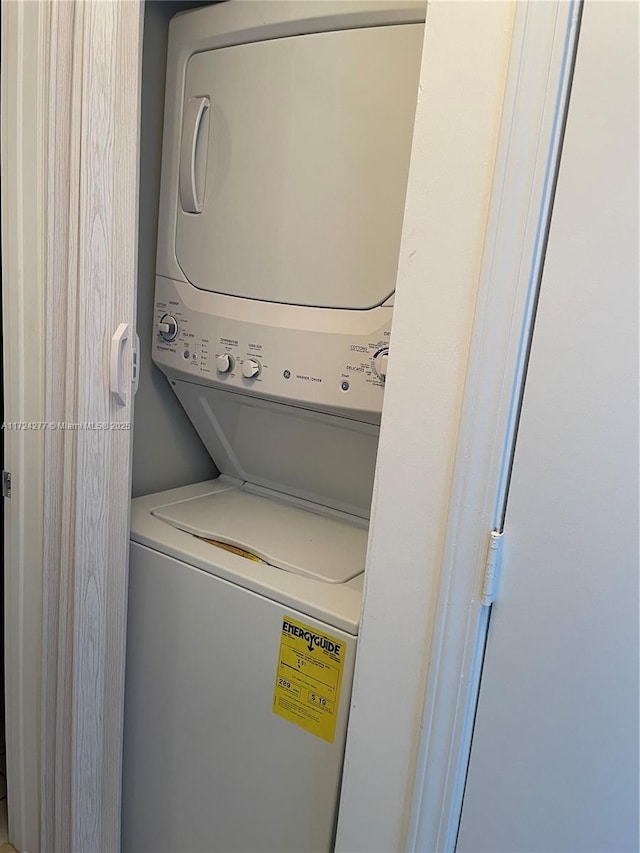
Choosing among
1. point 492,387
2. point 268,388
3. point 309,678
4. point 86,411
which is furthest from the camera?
point 268,388

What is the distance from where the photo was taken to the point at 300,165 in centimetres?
132

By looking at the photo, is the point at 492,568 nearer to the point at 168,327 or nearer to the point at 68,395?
the point at 68,395

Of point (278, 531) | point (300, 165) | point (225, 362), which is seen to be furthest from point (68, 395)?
point (300, 165)

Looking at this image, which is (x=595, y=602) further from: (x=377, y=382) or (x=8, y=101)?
(x=8, y=101)

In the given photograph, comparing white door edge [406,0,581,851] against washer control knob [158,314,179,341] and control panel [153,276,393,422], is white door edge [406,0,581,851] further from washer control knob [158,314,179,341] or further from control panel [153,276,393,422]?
washer control knob [158,314,179,341]

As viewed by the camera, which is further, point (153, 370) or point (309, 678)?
point (153, 370)

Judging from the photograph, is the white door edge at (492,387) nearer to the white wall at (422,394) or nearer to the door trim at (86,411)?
the white wall at (422,394)

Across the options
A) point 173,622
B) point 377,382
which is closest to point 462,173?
point 377,382

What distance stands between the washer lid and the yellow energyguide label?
0.13 m

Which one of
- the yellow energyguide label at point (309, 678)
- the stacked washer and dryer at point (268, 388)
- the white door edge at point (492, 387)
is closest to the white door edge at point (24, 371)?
the stacked washer and dryer at point (268, 388)

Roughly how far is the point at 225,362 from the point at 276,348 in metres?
0.14

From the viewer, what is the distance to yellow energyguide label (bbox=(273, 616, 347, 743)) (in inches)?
45.5

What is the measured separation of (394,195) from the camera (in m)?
1.21

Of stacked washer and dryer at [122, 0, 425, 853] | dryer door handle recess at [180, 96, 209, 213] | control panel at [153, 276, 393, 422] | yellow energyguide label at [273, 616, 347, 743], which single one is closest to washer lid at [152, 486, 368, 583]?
stacked washer and dryer at [122, 0, 425, 853]
